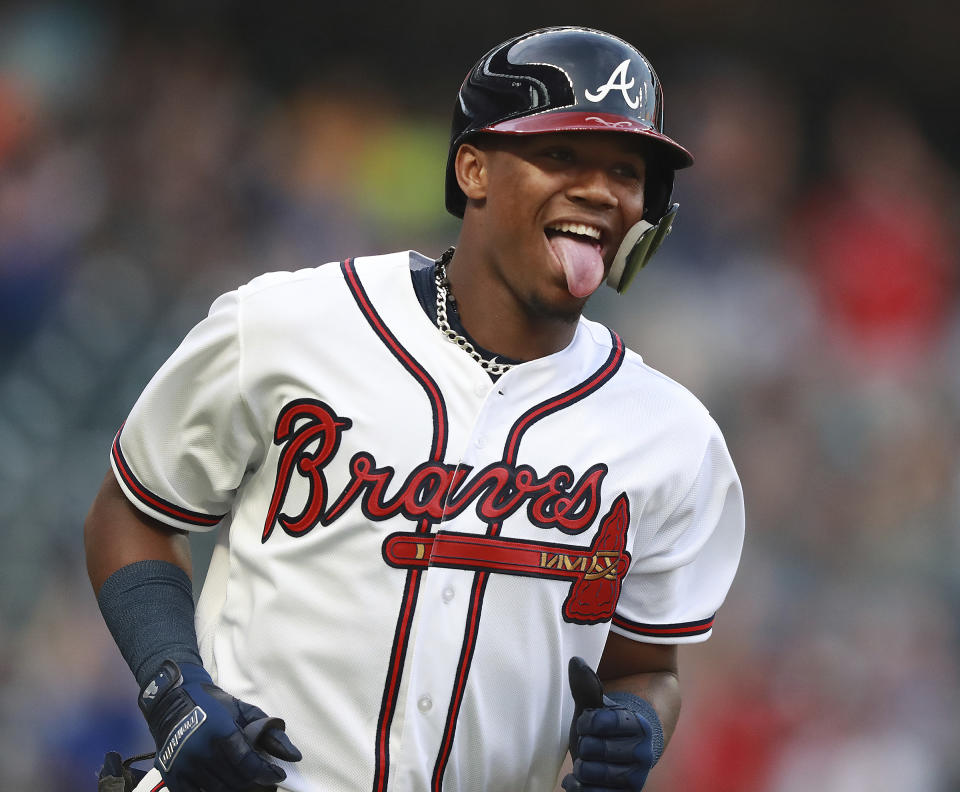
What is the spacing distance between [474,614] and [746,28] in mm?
4340

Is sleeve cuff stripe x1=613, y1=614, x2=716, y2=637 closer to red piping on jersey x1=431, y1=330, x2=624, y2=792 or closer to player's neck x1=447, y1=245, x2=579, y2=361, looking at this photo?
red piping on jersey x1=431, y1=330, x2=624, y2=792

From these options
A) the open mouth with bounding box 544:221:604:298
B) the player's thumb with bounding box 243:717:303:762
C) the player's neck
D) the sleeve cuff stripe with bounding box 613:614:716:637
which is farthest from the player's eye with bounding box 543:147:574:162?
the player's thumb with bounding box 243:717:303:762

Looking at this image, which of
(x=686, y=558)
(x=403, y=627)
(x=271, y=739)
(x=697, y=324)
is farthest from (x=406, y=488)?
(x=697, y=324)

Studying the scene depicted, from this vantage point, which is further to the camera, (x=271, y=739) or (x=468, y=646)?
(x=468, y=646)

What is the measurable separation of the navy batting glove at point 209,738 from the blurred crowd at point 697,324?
2.63 metres

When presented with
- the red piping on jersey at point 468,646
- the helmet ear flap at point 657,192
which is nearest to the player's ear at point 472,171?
Result: the helmet ear flap at point 657,192

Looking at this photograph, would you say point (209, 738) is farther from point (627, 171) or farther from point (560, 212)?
point (627, 171)

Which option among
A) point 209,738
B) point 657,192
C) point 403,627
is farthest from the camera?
point 657,192

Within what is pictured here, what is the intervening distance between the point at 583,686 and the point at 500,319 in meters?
0.65

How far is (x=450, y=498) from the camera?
2.00 m

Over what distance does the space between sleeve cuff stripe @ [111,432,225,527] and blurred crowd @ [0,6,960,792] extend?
246cm

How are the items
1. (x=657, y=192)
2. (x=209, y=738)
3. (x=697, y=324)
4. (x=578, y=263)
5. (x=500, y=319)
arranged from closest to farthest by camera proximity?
1. (x=209, y=738)
2. (x=578, y=263)
3. (x=500, y=319)
4. (x=657, y=192)
5. (x=697, y=324)

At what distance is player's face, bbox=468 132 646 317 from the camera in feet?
6.89

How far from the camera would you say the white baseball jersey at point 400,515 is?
1957 mm
